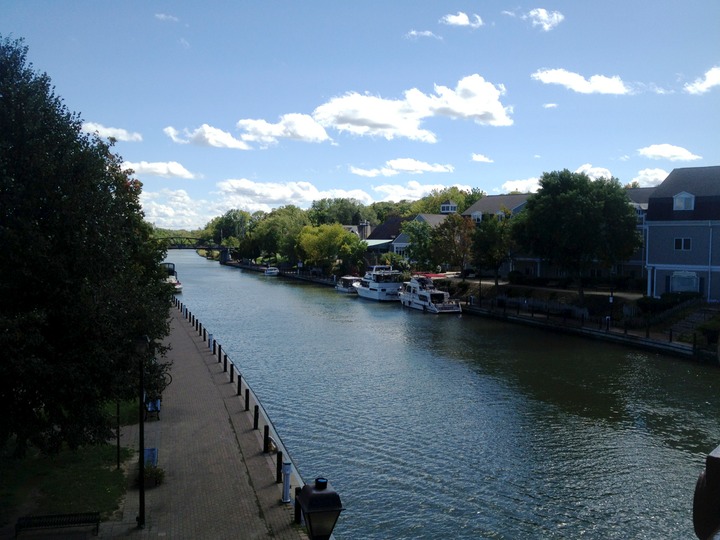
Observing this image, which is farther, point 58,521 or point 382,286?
point 382,286

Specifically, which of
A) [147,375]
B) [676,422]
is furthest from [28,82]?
[676,422]

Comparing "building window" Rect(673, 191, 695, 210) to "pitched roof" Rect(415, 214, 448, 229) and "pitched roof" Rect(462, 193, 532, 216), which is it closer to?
"pitched roof" Rect(462, 193, 532, 216)

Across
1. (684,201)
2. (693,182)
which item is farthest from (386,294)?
(693,182)

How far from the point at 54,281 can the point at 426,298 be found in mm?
51725

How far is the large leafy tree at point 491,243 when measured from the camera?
64.1m

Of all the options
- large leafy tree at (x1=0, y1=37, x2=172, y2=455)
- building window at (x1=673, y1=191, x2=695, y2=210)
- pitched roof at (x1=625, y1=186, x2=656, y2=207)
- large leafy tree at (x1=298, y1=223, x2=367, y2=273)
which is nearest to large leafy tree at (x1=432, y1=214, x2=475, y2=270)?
pitched roof at (x1=625, y1=186, x2=656, y2=207)

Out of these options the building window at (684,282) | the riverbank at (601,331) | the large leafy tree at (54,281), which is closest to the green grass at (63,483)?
the large leafy tree at (54,281)

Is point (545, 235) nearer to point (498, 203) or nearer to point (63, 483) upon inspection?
point (498, 203)

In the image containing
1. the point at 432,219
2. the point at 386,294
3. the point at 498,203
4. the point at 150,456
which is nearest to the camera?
the point at 150,456

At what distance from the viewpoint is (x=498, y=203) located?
8381 centimetres

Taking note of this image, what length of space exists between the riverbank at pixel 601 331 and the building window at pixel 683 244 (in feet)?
26.3

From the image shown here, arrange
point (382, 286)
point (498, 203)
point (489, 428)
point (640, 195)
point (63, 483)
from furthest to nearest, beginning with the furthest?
1. point (498, 203)
2. point (382, 286)
3. point (640, 195)
4. point (489, 428)
5. point (63, 483)

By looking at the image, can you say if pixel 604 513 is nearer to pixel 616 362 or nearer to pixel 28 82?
pixel 28 82

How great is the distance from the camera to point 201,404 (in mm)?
25344
